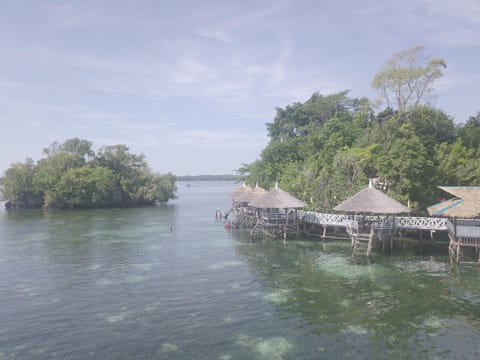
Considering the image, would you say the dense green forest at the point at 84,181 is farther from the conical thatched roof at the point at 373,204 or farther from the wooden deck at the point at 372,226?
the conical thatched roof at the point at 373,204

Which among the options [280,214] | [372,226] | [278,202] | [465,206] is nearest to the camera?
[465,206]

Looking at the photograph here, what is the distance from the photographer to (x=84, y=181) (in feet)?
225

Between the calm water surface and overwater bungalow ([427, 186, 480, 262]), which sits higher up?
overwater bungalow ([427, 186, 480, 262])

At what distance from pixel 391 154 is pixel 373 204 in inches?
327

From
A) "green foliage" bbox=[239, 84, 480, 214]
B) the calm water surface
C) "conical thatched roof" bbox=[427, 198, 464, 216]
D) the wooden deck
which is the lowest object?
the calm water surface

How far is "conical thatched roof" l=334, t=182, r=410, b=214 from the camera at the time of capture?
23953 mm

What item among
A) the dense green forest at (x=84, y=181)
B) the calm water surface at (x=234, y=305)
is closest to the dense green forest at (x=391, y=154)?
the calm water surface at (x=234, y=305)

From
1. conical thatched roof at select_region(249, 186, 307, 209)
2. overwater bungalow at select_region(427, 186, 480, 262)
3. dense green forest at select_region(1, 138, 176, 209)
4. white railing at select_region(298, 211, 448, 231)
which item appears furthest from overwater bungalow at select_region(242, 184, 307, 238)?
dense green forest at select_region(1, 138, 176, 209)

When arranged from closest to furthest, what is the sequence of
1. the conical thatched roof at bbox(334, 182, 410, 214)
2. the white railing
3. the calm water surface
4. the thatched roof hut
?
the calm water surface
the thatched roof hut
the conical thatched roof at bbox(334, 182, 410, 214)
the white railing

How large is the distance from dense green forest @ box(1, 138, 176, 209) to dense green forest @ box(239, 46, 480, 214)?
86.5ft

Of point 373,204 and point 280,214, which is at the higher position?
point 373,204

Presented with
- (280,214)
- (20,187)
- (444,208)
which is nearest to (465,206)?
(444,208)

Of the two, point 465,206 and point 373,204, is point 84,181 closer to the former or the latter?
point 373,204

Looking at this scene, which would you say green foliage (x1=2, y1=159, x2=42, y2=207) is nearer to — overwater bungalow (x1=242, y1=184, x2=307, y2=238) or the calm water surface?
the calm water surface
